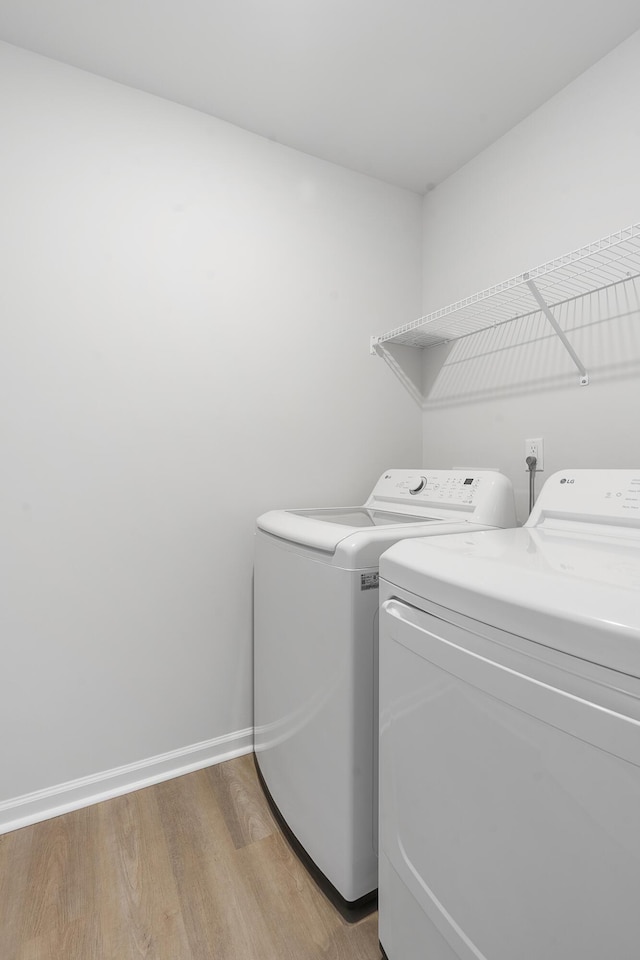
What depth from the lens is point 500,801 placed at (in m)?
0.68

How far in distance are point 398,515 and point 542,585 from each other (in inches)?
40.7

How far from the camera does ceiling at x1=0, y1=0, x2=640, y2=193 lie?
1.29 m

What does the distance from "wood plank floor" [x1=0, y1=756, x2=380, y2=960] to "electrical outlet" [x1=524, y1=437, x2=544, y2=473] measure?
1.38 metres

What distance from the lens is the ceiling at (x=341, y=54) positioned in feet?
4.25

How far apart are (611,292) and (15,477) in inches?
74.2

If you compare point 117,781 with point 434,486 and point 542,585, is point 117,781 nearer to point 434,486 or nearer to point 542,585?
point 434,486

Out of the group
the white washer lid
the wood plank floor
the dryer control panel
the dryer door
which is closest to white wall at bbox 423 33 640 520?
the dryer control panel

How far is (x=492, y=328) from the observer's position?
1857 mm

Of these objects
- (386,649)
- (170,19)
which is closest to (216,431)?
(386,649)

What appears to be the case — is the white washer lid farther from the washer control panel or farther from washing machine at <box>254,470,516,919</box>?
the washer control panel

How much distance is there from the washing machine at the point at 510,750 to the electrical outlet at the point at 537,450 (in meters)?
0.66

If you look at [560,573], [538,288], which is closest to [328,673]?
[560,573]

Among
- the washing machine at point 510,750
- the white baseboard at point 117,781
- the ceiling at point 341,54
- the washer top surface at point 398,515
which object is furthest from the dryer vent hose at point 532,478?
the white baseboard at point 117,781

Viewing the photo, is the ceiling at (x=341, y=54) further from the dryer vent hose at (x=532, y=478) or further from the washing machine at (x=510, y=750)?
the washing machine at (x=510, y=750)
